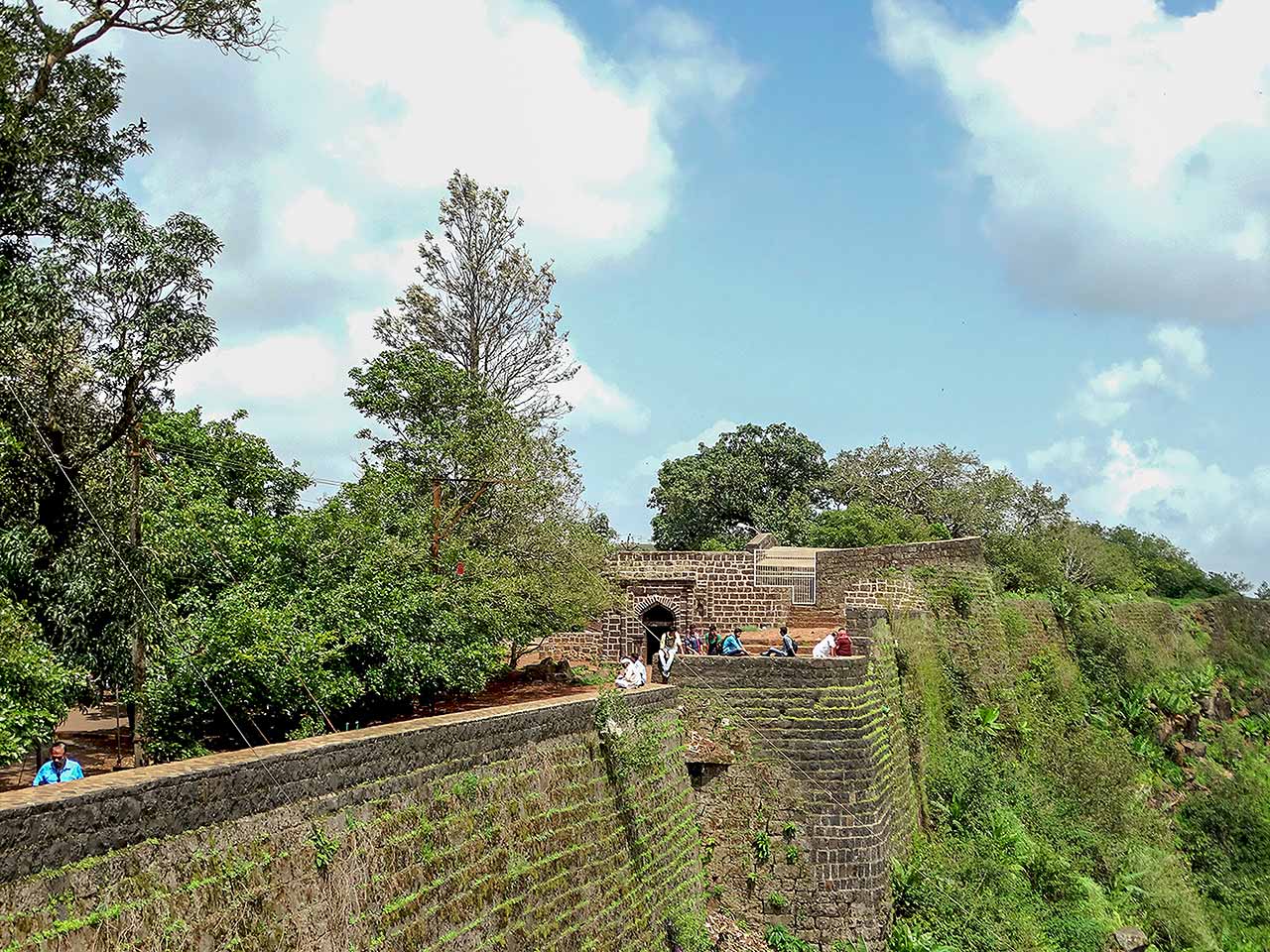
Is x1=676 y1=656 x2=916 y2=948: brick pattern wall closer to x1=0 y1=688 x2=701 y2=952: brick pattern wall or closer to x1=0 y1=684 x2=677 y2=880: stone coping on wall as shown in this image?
x1=0 y1=688 x2=701 y2=952: brick pattern wall

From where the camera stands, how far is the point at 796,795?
14.0 meters

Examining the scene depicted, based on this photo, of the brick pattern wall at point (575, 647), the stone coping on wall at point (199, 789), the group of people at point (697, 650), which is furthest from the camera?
the brick pattern wall at point (575, 647)

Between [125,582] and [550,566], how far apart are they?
30.1 feet

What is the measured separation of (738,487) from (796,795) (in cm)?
3700

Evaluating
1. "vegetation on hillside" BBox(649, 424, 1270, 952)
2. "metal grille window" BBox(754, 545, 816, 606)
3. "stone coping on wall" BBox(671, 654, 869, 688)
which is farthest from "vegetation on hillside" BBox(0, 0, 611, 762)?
"metal grille window" BBox(754, 545, 816, 606)

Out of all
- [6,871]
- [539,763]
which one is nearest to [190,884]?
[6,871]

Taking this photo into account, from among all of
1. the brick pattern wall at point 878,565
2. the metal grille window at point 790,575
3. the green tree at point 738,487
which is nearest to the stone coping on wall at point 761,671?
the brick pattern wall at point 878,565

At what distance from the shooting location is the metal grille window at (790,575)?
27.2m

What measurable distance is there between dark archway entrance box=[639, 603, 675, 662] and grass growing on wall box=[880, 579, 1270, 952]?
633 centimetres

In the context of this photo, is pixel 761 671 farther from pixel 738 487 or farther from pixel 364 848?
pixel 738 487

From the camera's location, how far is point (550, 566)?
20922 mm

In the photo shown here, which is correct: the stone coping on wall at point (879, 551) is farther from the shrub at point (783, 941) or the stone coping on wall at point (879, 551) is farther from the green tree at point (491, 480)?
the shrub at point (783, 941)

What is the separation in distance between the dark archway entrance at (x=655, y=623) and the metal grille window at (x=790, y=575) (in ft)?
7.63

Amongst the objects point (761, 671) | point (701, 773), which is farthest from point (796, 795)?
point (761, 671)
